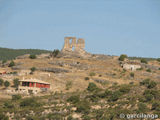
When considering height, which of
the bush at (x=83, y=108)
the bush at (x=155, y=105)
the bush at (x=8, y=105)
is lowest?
the bush at (x=8, y=105)

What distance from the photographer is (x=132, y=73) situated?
93.2 meters

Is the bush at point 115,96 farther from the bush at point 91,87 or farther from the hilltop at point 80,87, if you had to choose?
the bush at point 91,87

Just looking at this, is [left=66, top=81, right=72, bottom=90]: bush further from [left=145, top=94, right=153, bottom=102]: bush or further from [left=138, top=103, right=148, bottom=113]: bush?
[left=138, top=103, right=148, bottom=113]: bush

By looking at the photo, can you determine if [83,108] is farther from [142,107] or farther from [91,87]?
[91,87]

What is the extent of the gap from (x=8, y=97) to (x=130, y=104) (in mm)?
26227

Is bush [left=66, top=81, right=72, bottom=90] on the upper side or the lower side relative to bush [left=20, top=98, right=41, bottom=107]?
upper

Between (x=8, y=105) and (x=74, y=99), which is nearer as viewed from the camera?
(x=74, y=99)

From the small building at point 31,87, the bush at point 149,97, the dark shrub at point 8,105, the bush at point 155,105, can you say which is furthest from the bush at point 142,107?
the small building at point 31,87

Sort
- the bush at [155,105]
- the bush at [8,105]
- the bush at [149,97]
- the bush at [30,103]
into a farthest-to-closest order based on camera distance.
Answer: the bush at [8,105] < the bush at [30,103] < the bush at [149,97] < the bush at [155,105]

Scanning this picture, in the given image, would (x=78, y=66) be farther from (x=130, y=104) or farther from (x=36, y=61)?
(x=130, y=104)

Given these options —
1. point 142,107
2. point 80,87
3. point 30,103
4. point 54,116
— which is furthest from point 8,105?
point 80,87

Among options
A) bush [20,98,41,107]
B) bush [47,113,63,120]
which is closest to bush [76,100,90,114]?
bush [47,113,63,120]

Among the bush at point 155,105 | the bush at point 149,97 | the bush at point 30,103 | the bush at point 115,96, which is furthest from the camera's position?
the bush at point 30,103

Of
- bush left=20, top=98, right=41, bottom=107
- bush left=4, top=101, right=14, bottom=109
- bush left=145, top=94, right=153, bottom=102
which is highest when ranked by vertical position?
bush left=145, top=94, right=153, bottom=102
